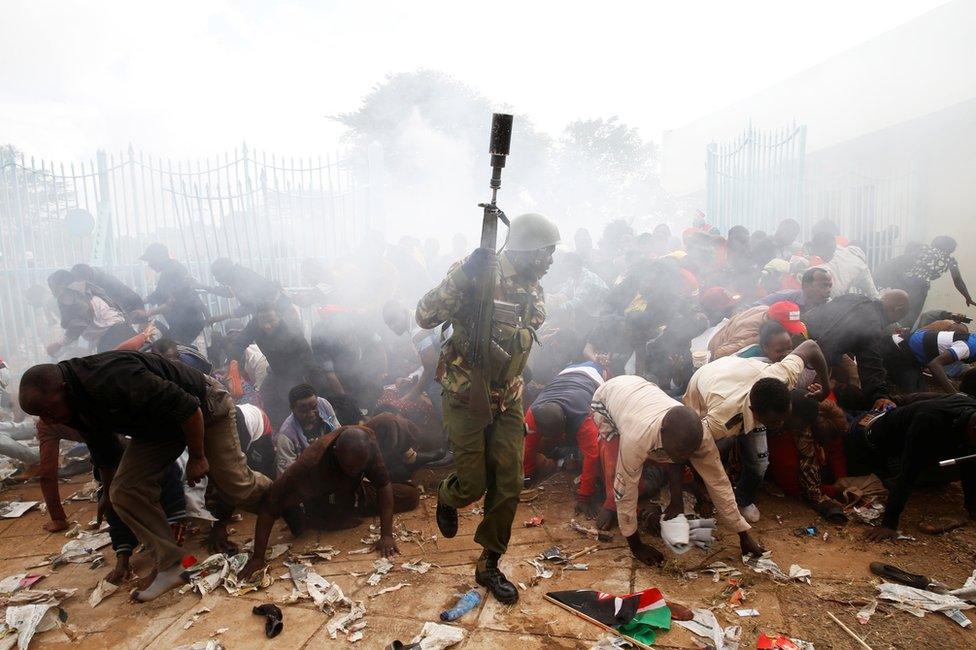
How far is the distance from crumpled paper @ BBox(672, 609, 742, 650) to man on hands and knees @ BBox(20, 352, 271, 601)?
2.70 meters

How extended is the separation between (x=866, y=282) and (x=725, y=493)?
4.12 m

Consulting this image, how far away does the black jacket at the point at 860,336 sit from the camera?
14.4 ft

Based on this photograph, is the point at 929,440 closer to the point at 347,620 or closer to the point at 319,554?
the point at 347,620

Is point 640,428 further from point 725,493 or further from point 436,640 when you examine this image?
point 436,640

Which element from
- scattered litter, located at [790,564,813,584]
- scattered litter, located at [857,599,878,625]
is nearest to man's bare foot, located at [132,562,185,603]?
scattered litter, located at [790,564,813,584]

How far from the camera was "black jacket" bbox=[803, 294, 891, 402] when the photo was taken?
438 cm

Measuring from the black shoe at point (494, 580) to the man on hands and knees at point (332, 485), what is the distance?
2.44ft

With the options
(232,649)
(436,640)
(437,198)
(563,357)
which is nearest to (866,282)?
(563,357)

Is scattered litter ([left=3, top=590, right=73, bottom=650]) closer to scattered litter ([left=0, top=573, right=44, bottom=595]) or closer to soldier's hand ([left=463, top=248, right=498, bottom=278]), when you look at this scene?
scattered litter ([left=0, top=573, right=44, bottom=595])

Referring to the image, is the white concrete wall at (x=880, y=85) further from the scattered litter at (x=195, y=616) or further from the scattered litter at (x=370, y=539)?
the scattered litter at (x=195, y=616)

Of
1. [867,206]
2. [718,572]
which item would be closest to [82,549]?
[718,572]

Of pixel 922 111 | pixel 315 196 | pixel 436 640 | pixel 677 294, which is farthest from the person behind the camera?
pixel 922 111

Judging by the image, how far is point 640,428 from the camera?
3.35 m

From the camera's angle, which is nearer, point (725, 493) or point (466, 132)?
point (725, 493)
